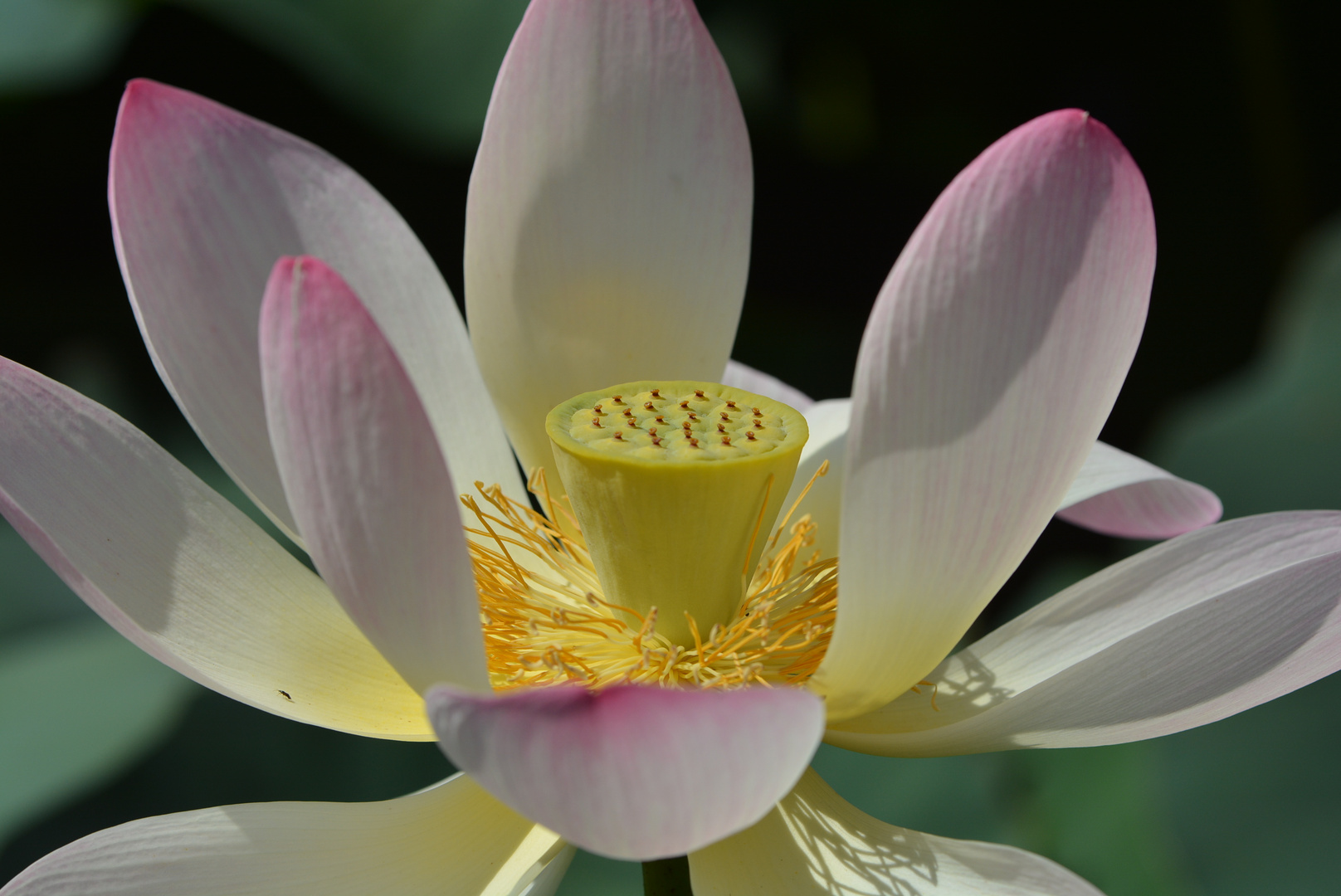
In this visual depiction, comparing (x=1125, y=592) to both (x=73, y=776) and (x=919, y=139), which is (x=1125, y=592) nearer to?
(x=73, y=776)

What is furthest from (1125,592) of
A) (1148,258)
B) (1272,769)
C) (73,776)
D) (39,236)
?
(39,236)

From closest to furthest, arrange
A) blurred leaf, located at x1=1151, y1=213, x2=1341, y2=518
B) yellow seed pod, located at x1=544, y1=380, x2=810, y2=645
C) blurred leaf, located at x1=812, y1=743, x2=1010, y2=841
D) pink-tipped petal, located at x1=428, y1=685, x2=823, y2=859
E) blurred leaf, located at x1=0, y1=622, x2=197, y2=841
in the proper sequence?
pink-tipped petal, located at x1=428, y1=685, x2=823, y2=859, yellow seed pod, located at x1=544, y1=380, x2=810, y2=645, blurred leaf, located at x1=0, y1=622, x2=197, y2=841, blurred leaf, located at x1=812, y1=743, x2=1010, y2=841, blurred leaf, located at x1=1151, y1=213, x2=1341, y2=518

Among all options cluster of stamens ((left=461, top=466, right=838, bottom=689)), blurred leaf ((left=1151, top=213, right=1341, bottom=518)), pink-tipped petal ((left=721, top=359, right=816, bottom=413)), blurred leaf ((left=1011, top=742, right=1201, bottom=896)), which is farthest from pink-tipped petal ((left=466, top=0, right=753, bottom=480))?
blurred leaf ((left=1151, top=213, right=1341, bottom=518))

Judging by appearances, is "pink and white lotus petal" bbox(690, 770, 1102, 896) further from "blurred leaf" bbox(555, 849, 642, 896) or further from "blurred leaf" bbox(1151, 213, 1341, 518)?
"blurred leaf" bbox(1151, 213, 1341, 518)

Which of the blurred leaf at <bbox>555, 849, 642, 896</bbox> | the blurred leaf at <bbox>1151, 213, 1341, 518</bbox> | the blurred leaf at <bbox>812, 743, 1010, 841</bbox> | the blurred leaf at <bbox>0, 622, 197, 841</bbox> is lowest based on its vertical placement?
the blurred leaf at <bbox>555, 849, 642, 896</bbox>

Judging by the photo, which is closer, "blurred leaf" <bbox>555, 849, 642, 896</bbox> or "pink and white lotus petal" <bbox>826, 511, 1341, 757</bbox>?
"pink and white lotus petal" <bbox>826, 511, 1341, 757</bbox>

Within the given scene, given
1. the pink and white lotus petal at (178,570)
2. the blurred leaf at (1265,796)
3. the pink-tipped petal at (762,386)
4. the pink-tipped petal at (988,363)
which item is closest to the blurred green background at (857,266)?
the blurred leaf at (1265,796)

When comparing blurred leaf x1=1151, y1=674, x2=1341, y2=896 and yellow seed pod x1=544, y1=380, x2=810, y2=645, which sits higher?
yellow seed pod x1=544, y1=380, x2=810, y2=645
